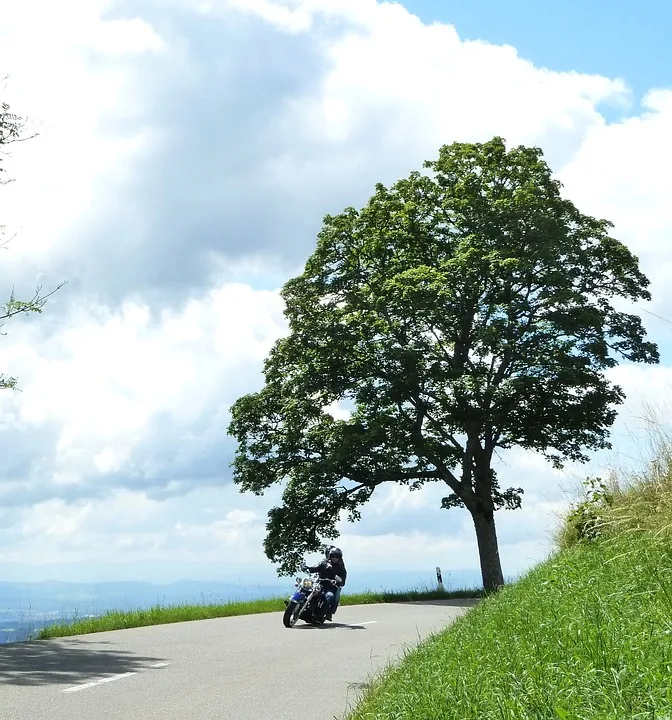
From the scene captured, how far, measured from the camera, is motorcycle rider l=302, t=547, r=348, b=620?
1838 centimetres

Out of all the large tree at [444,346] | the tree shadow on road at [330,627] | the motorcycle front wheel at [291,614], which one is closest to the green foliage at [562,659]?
the tree shadow on road at [330,627]

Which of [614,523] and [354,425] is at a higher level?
[354,425]

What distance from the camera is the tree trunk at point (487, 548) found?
2911 cm

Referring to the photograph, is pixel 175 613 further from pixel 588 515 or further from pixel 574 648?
pixel 574 648

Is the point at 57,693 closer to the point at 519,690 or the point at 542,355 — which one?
the point at 519,690

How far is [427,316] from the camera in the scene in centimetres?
2761

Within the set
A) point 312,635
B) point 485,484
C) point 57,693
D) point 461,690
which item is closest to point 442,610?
point 312,635

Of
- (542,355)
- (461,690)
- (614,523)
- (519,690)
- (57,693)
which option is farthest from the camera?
(542,355)

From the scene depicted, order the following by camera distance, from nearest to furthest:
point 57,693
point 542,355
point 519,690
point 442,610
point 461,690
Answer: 1. point 519,690
2. point 461,690
3. point 57,693
4. point 442,610
5. point 542,355

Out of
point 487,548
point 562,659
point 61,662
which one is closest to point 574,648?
point 562,659

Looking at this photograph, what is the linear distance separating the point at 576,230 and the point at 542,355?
18.8 ft

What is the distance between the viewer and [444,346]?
30.6 meters

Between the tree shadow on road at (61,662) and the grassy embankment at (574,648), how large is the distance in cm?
377

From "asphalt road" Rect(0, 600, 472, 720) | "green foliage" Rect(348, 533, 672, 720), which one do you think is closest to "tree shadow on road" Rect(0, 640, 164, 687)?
"asphalt road" Rect(0, 600, 472, 720)
